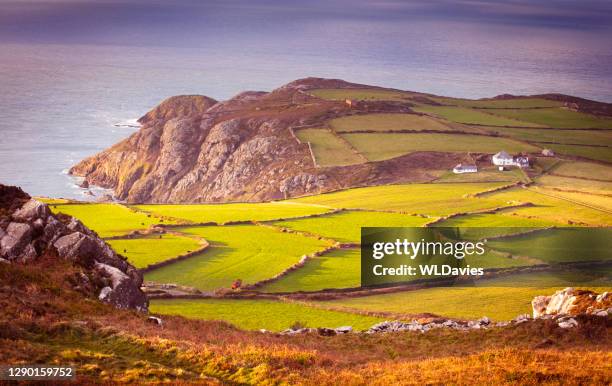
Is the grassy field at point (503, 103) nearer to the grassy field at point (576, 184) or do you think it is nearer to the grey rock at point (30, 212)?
the grassy field at point (576, 184)

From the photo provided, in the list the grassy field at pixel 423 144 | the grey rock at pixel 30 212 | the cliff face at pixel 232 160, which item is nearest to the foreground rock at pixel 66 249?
the grey rock at pixel 30 212

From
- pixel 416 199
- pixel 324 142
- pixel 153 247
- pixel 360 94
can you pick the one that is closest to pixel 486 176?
pixel 416 199

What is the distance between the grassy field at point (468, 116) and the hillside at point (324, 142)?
15 centimetres

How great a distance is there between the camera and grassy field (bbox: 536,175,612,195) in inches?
2579

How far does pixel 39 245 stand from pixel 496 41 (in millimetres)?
136870

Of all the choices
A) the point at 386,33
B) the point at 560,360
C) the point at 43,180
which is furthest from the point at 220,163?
the point at 386,33

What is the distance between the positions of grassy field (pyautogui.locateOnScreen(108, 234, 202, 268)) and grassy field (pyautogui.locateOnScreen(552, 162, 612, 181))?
40.1 m

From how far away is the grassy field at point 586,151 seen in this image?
7888cm

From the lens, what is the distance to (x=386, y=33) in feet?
585

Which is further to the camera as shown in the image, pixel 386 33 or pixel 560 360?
pixel 386 33

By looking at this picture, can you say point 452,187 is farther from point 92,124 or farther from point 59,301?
point 92,124

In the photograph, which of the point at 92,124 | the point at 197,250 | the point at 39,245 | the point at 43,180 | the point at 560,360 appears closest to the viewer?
the point at 560,360

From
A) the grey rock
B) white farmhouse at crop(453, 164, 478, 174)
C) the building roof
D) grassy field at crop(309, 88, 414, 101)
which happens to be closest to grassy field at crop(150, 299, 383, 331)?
the grey rock

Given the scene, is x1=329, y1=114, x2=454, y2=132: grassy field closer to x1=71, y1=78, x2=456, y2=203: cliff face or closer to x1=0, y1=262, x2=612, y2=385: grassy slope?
x1=71, y1=78, x2=456, y2=203: cliff face
